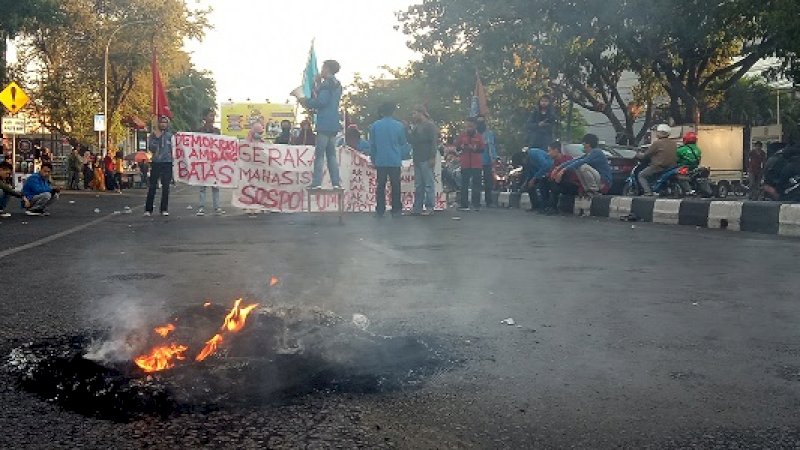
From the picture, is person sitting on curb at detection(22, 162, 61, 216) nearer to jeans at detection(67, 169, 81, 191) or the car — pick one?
the car

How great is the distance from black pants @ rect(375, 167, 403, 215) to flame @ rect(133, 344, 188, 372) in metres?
10.3

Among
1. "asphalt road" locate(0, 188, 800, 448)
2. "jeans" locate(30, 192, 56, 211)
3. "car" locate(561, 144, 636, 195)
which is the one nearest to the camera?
"asphalt road" locate(0, 188, 800, 448)

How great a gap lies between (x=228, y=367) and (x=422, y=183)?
38.5 ft

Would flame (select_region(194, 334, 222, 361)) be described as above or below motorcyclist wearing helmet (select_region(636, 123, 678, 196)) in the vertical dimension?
below

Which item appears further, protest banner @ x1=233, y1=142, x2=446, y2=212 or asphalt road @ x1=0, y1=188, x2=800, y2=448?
protest banner @ x1=233, y1=142, x2=446, y2=212

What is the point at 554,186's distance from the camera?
15.8 m

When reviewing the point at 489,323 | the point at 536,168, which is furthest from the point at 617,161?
the point at 489,323

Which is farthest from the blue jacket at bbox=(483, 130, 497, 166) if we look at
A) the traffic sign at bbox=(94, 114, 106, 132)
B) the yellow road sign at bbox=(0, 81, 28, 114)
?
the traffic sign at bbox=(94, 114, 106, 132)

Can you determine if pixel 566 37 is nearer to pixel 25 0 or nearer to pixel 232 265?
pixel 25 0

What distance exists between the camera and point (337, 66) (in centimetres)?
1257

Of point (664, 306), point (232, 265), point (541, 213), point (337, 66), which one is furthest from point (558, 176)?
point (664, 306)

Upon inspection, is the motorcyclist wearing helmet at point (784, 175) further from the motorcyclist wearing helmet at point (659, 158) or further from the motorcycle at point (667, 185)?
the motorcyclist wearing helmet at point (659, 158)

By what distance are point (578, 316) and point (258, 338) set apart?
74.1 inches

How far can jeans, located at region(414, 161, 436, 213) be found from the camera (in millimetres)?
14867
